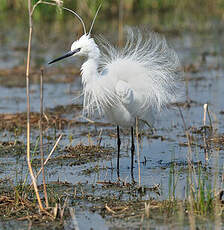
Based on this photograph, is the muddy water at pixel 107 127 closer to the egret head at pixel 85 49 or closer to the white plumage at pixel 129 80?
the white plumage at pixel 129 80

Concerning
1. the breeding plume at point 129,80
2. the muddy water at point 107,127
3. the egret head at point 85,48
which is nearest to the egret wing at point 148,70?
the breeding plume at point 129,80

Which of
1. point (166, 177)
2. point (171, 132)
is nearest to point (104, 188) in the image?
point (166, 177)

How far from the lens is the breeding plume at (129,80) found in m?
6.46

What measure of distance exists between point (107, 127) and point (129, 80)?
224 cm

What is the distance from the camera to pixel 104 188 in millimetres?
5977

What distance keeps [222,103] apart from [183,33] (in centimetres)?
763

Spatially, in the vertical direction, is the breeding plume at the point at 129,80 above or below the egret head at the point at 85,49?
below

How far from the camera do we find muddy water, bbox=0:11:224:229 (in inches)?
253

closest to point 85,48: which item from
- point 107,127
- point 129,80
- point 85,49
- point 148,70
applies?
point 85,49

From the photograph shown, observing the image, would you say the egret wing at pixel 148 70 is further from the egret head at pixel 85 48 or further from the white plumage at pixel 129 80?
the egret head at pixel 85 48

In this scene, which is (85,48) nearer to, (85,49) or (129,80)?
(85,49)

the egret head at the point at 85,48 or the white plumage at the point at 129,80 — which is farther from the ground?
the egret head at the point at 85,48

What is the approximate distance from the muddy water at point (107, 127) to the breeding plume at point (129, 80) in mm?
552

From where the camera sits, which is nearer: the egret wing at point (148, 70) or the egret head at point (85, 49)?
the egret head at point (85, 49)
